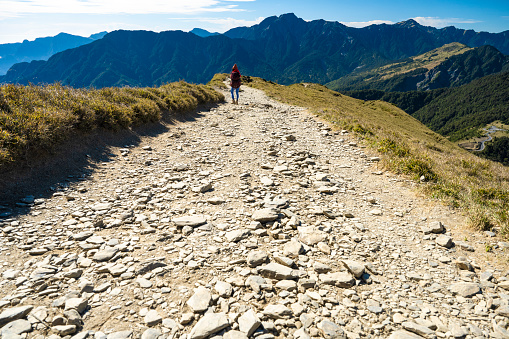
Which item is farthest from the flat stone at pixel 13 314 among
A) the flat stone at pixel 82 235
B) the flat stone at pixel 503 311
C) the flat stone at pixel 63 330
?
the flat stone at pixel 503 311

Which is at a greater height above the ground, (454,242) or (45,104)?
(45,104)

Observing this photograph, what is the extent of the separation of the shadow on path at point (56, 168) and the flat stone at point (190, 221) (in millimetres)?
4032

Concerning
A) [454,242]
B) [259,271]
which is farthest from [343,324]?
[454,242]

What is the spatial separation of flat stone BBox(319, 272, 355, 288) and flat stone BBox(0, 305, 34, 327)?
4.80 m

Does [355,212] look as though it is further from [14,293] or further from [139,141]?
[139,141]

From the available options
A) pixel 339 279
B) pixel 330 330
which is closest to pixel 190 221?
pixel 339 279

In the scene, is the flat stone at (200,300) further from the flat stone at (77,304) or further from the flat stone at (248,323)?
the flat stone at (77,304)

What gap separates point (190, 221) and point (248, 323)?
3444mm

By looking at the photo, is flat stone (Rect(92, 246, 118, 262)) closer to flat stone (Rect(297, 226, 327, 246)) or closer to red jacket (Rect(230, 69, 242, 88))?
flat stone (Rect(297, 226, 327, 246))

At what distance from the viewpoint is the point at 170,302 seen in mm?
4215

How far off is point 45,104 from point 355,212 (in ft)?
42.3

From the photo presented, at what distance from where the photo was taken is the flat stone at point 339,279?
469cm

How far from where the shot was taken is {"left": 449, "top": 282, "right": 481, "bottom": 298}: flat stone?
4.50 meters

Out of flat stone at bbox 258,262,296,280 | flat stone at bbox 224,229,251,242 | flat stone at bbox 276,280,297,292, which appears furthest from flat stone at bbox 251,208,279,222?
flat stone at bbox 276,280,297,292
